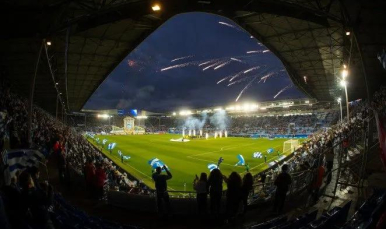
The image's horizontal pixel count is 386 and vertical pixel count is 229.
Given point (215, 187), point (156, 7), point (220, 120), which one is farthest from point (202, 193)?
point (220, 120)

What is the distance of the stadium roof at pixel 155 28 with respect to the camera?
520 inches

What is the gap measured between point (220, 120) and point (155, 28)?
90.4m

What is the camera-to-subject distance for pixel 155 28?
22.5 meters

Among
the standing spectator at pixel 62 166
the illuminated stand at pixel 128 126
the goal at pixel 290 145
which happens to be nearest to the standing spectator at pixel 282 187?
Result: the standing spectator at pixel 62 166

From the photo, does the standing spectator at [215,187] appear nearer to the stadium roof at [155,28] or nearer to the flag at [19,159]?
the flag at [19,159]

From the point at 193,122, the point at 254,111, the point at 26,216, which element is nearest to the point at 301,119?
the point at 254,111

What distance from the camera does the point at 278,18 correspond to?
2197cm

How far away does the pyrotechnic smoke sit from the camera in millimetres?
106294

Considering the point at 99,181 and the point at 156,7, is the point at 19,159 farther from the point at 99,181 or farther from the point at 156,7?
the point at 156,7

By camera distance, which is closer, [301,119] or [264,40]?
[264,40]

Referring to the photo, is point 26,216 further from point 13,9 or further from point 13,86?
point 13,86

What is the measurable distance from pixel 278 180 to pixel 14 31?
42.7 ft

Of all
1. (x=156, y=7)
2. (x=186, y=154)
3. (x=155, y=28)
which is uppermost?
(x=155, y=28)

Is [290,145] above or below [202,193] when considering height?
Answer: below
